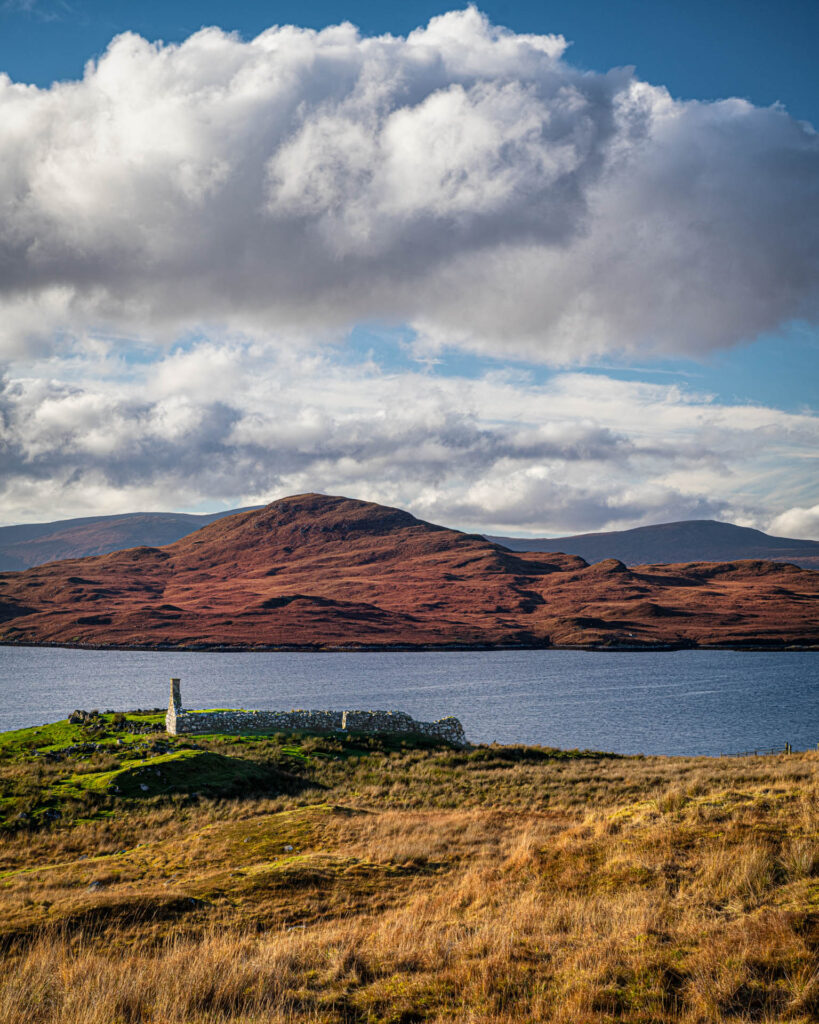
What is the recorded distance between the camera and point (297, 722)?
36.5 metres

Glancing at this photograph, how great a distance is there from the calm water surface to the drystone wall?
1966 centimetres

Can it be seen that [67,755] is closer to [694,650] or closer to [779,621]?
[694,650]

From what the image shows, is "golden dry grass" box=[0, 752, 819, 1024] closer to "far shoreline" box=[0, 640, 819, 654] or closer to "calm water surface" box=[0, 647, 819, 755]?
"calm water surface" box=[0, 647, 819, 755]

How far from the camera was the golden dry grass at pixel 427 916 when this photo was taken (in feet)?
25.0

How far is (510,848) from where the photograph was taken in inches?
612

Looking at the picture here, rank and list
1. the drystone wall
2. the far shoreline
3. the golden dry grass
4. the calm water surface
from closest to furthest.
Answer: the golden dry grass < the drystone wall < the calm water surface < the far shoreline

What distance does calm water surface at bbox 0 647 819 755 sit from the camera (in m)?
63.0

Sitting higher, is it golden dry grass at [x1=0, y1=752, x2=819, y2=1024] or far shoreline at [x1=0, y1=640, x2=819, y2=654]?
golden dry grass at [x1=0, y1=752, x2=819, y2=1024]

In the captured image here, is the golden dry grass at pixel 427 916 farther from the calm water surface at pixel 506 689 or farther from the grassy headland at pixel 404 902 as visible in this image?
the calm water surface at pixel 506 689

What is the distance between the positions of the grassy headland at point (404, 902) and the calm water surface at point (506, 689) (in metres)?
37.8

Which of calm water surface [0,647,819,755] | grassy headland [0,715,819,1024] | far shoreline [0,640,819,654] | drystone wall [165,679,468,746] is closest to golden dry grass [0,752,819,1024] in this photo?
grassy headland [0,715,819,1024]

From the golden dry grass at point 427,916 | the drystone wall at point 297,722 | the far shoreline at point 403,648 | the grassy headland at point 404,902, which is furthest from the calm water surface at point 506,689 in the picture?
the golden dry grass at point 427,916

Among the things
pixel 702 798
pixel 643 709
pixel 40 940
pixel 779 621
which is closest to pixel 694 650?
pixel 779 621

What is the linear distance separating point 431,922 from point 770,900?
4656 mm
